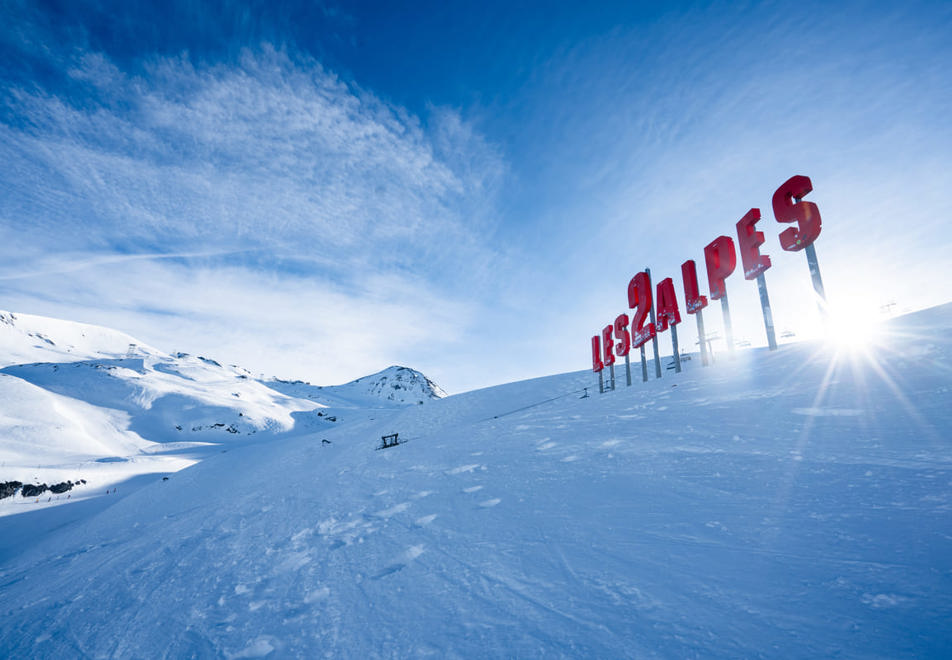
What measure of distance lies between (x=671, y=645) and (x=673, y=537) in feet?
5.64

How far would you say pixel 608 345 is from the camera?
2381 centimetres

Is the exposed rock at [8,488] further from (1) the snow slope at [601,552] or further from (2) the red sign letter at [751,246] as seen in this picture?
(2) the red sign letter at [751,246]

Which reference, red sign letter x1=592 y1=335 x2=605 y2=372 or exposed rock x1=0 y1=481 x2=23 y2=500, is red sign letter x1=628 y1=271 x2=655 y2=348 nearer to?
red sign letter x1=592 y1=335 x2=605 y2=372

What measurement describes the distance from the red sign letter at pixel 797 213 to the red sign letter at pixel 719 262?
2160mm

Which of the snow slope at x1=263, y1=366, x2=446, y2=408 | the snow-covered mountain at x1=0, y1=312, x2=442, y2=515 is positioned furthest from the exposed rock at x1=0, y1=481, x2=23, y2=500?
the snow slope at x1=263, y1=366, x2=446, y2=408

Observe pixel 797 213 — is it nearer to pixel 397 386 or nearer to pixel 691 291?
pixel 691 291

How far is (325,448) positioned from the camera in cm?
2000

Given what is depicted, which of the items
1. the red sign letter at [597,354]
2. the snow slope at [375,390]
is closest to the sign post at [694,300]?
the red sign letter at [597,354]

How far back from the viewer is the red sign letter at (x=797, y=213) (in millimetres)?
13703

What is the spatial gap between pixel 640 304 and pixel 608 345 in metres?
3.98

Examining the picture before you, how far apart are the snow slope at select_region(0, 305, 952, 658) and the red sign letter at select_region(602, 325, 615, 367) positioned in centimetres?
1261

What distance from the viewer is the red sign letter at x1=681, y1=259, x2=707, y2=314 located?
59.2 ft

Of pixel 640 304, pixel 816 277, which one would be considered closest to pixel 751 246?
pixel 816 277

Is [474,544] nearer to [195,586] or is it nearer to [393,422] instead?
[195,586]
